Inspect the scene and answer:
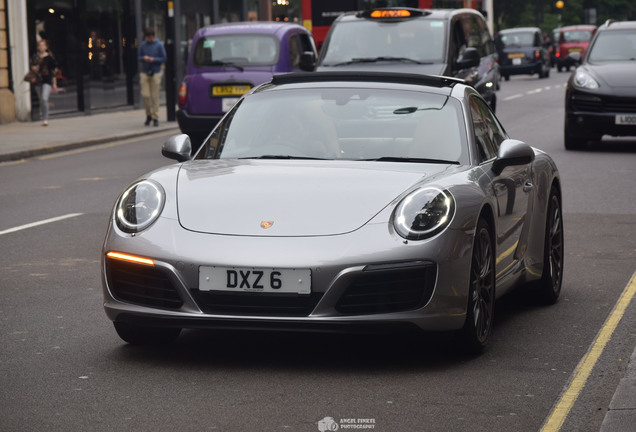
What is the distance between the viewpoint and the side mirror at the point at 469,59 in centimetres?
1681

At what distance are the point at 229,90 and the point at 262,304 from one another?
543 inches

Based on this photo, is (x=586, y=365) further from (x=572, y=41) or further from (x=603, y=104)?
(x=572, y=41)

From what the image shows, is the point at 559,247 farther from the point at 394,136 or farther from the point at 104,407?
the point at 104,407

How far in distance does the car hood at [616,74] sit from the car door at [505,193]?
11.1m

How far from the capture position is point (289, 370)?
5840 millimetres

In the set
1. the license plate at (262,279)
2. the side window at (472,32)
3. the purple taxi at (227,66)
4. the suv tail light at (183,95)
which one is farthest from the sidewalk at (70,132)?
the license plate at (262,279)

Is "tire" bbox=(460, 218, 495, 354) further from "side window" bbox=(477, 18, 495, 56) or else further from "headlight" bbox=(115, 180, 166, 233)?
"side window" bbox=(477, 18, 495, 56)

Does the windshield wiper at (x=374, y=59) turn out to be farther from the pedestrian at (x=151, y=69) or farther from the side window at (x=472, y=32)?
the pedestrian at (x=151, y=69)

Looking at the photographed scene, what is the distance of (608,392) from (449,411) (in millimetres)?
734

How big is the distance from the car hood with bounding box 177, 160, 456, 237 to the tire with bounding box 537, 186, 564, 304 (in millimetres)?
1387

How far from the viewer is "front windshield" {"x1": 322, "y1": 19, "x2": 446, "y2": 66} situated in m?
17.0

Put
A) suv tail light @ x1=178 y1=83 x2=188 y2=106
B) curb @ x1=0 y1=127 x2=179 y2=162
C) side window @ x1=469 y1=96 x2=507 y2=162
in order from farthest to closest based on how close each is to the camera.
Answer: curb @ x1=0 y1=127 x2=179 y2=162 → suv tail light @ x1=178 y1=83 x2=188 y2=106 → side window @ x1=469 y1=96 x2=507 y2=162

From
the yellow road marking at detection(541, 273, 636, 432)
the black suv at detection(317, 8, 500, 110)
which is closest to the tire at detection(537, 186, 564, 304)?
the yellow road marking at detection(541, 273, 636, 432)

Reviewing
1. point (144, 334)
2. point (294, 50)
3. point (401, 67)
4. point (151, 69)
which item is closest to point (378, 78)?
point (144, 334)
